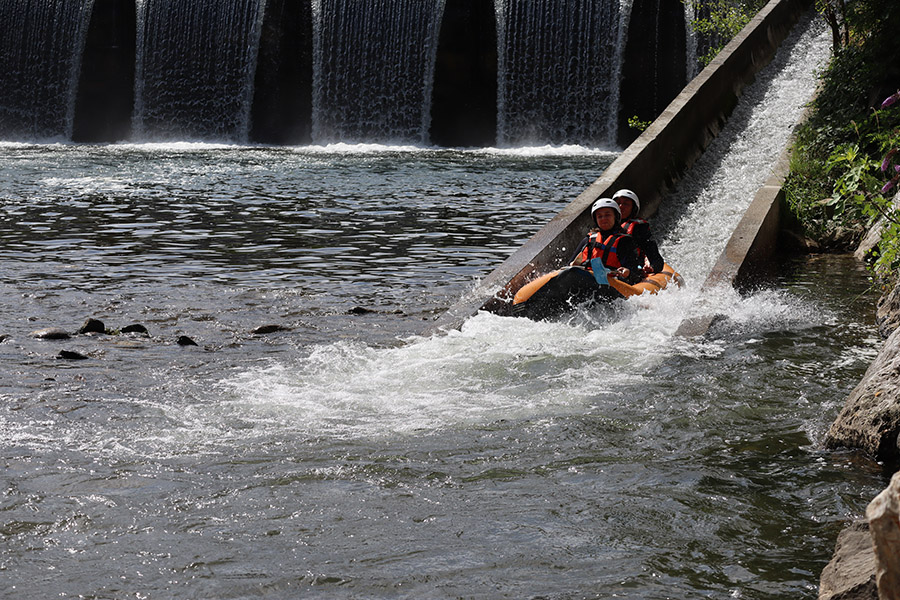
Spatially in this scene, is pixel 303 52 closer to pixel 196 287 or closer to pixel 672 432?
pixel 196 287

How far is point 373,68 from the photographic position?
25938mm

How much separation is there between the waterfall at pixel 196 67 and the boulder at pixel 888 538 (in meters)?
25.4

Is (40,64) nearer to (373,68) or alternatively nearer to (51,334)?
(373,68)

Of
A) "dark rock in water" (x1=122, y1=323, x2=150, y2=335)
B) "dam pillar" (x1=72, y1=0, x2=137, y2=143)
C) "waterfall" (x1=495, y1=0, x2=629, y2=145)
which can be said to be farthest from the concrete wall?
"dam pillar" (x1=72, y1=0, x2=137, y2=143)

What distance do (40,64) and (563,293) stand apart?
23596 mm

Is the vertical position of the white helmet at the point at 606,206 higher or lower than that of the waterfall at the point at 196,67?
lower

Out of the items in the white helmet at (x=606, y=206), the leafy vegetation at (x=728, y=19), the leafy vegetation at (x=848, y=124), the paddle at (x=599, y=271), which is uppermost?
the leafy vegetation at (x=728, y=19)

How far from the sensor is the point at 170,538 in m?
4.26

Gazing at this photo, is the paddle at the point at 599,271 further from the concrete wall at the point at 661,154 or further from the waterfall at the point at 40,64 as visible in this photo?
the waterfall at the point at 40,64

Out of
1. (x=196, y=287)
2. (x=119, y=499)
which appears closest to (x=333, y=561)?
(x=119, y=499)

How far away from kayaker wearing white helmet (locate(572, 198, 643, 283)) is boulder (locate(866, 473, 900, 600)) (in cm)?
626

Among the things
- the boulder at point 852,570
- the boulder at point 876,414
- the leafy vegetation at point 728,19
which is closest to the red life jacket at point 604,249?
the boulder at point 876,414

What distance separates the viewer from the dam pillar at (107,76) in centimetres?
2759

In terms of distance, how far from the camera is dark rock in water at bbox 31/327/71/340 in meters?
8.09
